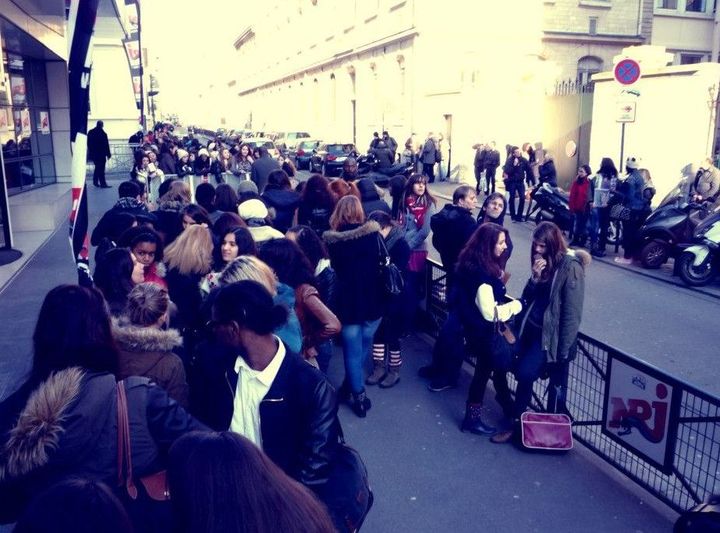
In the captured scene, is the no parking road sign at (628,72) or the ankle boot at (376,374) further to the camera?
the no parking road sign at (628,72)

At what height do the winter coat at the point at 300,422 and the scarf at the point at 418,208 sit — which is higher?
the scarf at the point at 418,208

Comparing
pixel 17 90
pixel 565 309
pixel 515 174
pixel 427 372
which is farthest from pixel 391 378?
pixel 17 90

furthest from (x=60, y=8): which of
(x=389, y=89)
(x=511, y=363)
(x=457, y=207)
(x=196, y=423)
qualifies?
(x=389, y=89)

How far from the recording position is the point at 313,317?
4.79 meters

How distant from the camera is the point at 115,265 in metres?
4.57

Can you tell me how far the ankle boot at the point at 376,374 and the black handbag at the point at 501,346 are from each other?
166cm

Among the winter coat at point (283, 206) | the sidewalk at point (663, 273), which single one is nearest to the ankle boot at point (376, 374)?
the winter coat at point (283, 206)

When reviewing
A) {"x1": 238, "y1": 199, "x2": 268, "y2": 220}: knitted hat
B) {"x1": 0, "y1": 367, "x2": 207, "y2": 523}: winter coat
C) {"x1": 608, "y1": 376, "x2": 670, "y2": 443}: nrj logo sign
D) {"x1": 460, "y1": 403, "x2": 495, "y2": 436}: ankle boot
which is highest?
{"x1": 238, "y1": 199, "x2": 268, "y2": 220}: knitted hat

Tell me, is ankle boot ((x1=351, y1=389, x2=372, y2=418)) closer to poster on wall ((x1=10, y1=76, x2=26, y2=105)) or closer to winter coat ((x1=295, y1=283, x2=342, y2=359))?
winter coat ((x1=295, y1=283, x2=342, y2=359))

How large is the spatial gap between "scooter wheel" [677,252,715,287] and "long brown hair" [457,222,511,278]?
6.66m

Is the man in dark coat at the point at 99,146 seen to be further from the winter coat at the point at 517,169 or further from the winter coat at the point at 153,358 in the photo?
the winter coat at the point at 153,358

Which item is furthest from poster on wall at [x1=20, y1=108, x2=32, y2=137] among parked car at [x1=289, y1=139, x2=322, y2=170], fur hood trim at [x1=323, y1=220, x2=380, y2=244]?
fur hood trim at [x1=323, y1=220, x2=380, y2=244]

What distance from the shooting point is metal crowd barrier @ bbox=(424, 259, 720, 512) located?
Result: 4273 mm

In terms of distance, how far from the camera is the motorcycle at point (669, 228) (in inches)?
452
